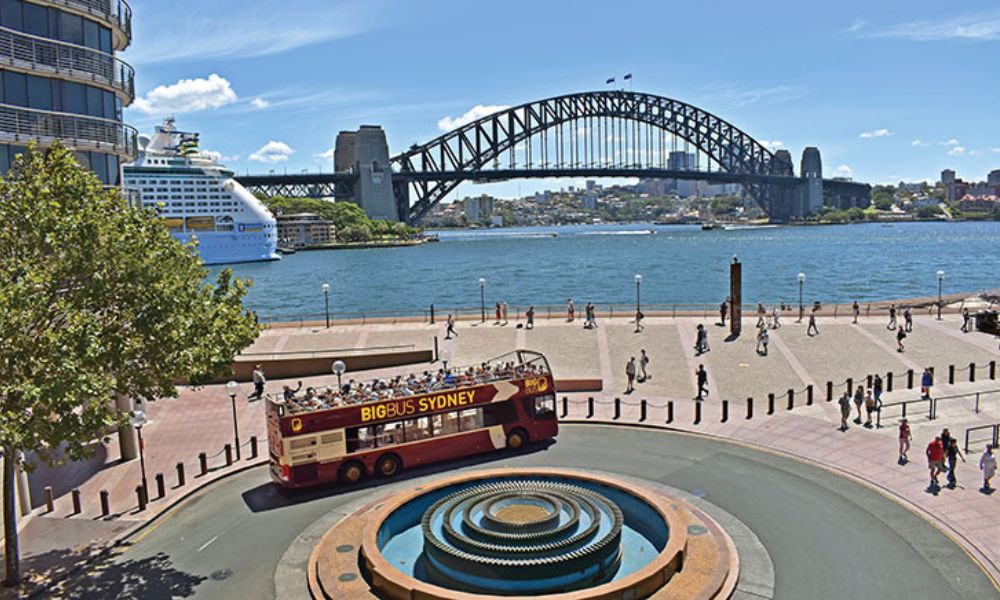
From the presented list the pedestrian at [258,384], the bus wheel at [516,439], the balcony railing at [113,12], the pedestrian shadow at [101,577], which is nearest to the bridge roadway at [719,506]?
the pedestrian shadow at [101,577]

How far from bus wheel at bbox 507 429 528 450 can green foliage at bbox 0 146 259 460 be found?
26.8ft

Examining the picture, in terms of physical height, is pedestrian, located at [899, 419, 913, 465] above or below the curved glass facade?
below

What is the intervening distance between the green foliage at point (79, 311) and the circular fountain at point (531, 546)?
463 cm

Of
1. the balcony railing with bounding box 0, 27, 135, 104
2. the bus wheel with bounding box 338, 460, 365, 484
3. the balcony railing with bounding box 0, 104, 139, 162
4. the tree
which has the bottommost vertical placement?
the bus wheel with bounding box 338, 460, 365, 484

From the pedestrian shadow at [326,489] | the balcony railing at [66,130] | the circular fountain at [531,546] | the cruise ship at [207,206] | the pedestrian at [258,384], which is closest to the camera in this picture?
the circular fountain at [531,546]

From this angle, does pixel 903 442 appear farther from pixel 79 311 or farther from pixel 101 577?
pixel 79 311

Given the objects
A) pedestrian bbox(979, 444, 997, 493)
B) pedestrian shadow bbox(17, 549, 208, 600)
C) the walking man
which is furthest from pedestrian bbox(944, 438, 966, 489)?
pedestrian shadow bbox(17, 549, 208, 600)

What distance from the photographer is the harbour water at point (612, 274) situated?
242 ft

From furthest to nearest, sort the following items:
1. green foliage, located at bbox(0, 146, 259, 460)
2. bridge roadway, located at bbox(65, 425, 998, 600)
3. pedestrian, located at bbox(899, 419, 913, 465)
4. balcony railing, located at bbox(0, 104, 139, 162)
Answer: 1. balcony railing, located at bbox(0, 104, 139, 162)
2. pedestrian, located at bbox(899, 419, 913, 465)
3. bridge roadway, located at bbox(65, 425, 998, 600)
4. green foliage, located at bbox(0, 146, 259, 460)

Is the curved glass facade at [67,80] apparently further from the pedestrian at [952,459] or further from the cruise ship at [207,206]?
the cruise ship at [207,206]

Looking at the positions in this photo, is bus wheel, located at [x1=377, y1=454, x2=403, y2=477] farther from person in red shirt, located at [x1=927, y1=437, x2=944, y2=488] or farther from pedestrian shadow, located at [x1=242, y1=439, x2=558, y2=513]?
person in red shirt, located at [x1=927, y1=437, x2=944, y2=488]

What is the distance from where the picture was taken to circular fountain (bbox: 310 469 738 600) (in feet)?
43.2

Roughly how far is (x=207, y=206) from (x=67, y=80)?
11056 centimetres

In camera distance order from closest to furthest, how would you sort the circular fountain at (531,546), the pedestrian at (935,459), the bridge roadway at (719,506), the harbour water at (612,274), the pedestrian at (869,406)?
the circular fountain at (531,546)
the bridge roadway at (719,506)
the pedestrian at (935,459)
the pedestrian at (869,406)
the harbour water at (612,274)
